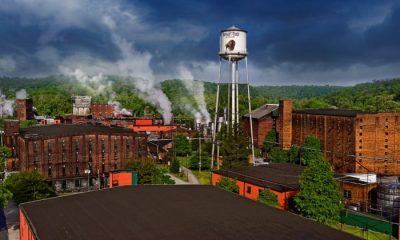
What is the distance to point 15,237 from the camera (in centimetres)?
2830

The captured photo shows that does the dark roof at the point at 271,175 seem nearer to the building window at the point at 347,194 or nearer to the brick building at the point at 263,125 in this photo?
the building window at the point at 347,194

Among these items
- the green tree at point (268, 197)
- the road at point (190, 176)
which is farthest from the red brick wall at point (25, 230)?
the road at point (190, 176)

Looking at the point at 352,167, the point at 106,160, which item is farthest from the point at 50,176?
the point at 352,167

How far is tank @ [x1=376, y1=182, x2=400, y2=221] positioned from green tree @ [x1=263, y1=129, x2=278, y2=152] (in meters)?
31.5

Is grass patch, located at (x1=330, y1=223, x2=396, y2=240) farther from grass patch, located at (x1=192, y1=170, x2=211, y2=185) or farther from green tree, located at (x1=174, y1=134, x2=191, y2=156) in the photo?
green tree, located at (x1=174, y1=134, x2=191, y2=156)

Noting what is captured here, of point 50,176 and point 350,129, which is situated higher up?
point 350,129

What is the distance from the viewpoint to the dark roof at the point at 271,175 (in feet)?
113

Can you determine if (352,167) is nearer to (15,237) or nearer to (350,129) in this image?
(350,129)

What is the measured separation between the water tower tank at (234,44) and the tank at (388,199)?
22.0m

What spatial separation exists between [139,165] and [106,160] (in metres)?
8.89

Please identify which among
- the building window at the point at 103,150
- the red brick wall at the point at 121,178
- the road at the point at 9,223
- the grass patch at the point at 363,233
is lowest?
the grass patch at the point at 363,233

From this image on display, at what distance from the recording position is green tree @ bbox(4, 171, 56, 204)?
109 ft

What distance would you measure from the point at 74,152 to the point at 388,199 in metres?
30.8

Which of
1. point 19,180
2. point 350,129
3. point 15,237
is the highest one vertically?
point 350,129
